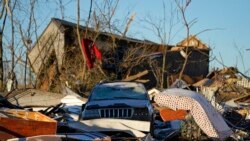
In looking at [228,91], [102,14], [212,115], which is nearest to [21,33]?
[102,14]

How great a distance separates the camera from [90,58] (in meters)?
24.2

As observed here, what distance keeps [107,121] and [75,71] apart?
50.8ft

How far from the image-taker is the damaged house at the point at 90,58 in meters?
25.2

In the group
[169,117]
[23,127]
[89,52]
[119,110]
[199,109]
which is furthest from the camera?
[89,52]

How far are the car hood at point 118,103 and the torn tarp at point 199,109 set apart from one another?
1307mm

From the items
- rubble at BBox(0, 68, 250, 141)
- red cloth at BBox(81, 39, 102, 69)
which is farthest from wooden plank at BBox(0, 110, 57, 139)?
red cloth at BBox(81, 39, 102, 69)

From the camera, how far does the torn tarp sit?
12484mm

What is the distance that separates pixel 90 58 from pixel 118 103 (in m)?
12.3

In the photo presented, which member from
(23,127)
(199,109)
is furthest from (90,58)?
(23,127)

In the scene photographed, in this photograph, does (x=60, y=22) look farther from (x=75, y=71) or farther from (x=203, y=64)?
(x=203, y=64)

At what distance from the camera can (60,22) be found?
97.4 ft

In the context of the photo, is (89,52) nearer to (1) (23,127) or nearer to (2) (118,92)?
(2) (118,92)

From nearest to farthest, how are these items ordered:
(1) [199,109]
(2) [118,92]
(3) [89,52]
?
(1) [199,109]
(2) [118,92]
(3) [89,52]

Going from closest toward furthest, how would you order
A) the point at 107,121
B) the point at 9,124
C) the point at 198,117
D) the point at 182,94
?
the point at 9,124
the point at 107,121
the point at 198,117
the point at 182,94
